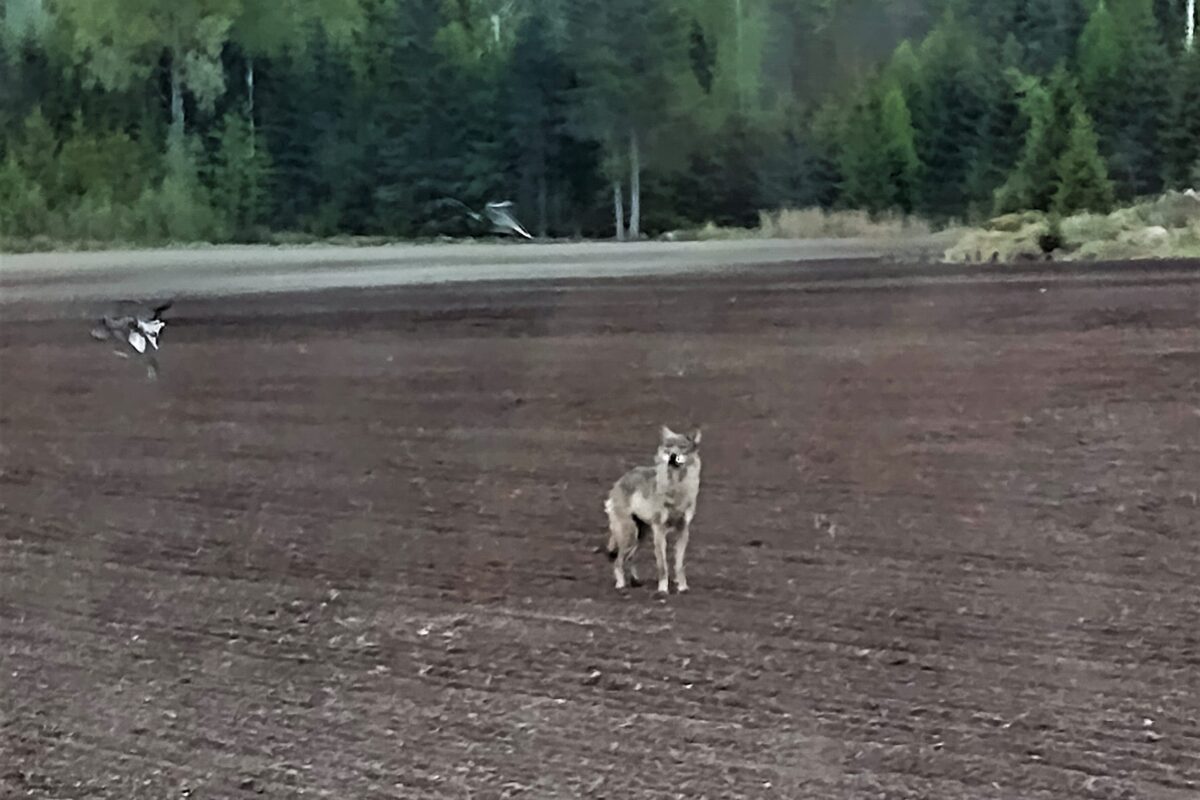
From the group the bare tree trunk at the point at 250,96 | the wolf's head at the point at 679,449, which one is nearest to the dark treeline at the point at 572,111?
the bare tree trunk at the point at 250,96

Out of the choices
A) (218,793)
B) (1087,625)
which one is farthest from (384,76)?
(1087,625)

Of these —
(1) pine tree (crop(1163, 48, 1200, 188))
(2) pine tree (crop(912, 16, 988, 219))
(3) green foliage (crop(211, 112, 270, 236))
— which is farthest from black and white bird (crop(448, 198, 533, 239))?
(1) pine tree (crop(1163, 48, 1200, 188))

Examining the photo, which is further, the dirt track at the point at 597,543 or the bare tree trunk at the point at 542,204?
the bare tree trunk at the point at 542,204

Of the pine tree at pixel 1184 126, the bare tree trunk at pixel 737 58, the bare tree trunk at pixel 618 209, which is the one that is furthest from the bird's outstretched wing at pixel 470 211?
the pine tree at pixel 1184 126

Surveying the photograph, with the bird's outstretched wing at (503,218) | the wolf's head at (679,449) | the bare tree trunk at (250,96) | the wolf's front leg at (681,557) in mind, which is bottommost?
the wolf's front leg at (681,557)

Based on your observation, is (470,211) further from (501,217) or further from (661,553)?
(661,553)

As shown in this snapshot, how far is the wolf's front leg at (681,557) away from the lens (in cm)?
93

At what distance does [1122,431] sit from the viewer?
0.89 metres

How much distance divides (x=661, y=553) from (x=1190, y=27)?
0.56 metres

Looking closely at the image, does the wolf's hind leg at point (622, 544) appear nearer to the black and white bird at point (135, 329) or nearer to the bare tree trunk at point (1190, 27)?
the black and white bird at point (135, 329)

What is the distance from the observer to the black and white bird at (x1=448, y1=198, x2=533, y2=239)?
3.37 feet

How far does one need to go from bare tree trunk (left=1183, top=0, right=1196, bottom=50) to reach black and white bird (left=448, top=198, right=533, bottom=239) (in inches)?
20.5

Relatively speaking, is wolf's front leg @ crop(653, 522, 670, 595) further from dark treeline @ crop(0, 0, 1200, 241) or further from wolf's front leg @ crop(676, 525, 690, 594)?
dark treeline @ crop(0, 0, 1200, 241)

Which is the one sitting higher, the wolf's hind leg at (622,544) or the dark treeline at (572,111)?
the dark treeline at (572,111)
